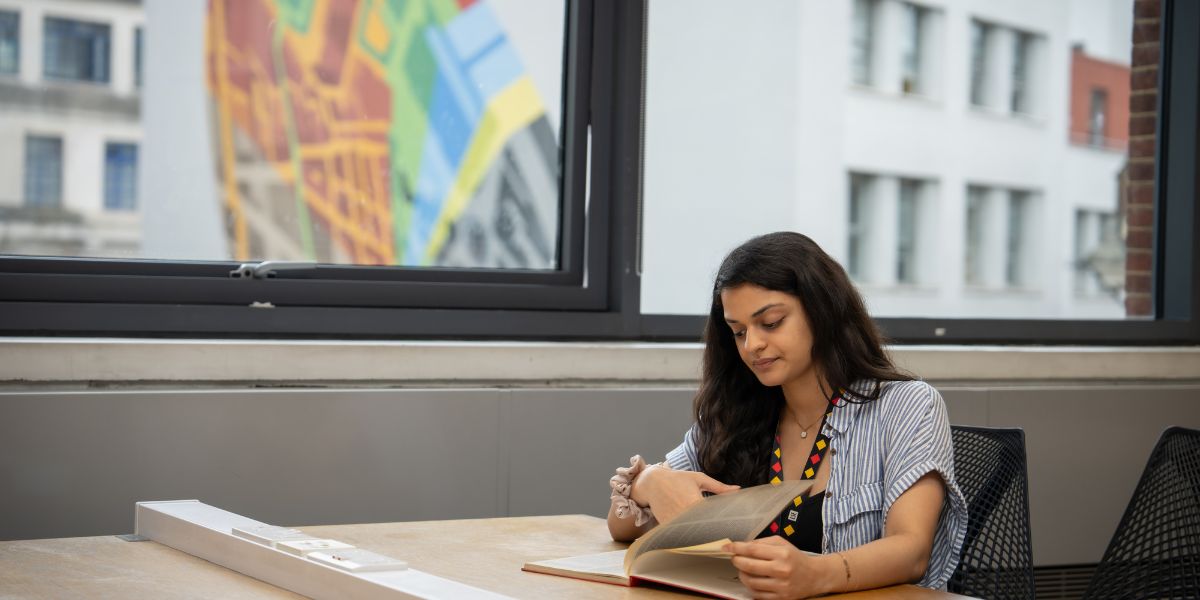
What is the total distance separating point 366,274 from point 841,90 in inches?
82.8

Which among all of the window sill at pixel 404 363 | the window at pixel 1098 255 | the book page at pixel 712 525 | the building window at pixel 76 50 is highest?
the building window at pixel 76 50

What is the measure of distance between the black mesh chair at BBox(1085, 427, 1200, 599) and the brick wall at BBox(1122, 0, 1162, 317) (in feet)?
7.05

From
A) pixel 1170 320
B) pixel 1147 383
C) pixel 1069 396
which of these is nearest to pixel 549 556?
pixel 1069 396

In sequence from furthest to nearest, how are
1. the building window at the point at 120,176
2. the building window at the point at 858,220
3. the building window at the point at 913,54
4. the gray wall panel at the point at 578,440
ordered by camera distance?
the building window at the point at 913,54
the building window at the point at 858,220
the gray wall panel at the point at 578,440
the building window at the point at 120,176

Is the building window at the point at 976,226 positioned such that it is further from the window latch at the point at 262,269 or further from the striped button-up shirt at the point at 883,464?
the striped button-up shirt at the point at 883,464

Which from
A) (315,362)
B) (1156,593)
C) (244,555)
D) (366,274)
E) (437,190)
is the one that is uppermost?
(437,190)

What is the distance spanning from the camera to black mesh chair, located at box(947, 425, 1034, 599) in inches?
88.0

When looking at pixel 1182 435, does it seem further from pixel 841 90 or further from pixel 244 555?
pixel 841 90

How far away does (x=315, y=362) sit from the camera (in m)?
2.90

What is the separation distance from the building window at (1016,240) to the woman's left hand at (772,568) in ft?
13.2

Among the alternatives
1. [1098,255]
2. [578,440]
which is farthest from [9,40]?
[1098,255]

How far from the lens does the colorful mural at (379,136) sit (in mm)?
3131

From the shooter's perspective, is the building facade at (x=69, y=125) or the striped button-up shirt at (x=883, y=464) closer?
the striped button-up shirt at (x=883, y=464)

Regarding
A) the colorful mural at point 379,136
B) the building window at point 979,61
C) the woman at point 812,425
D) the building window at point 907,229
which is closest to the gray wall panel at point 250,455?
the colorful mural at point 379,136
